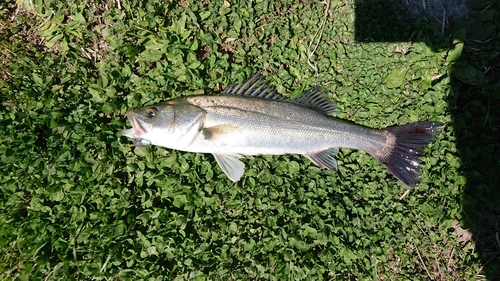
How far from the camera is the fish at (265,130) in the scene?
10.3 ft

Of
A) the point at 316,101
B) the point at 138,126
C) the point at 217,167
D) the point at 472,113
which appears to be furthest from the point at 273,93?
the point at 472,113

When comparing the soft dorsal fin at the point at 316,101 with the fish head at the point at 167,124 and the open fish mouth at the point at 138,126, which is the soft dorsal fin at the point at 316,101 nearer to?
the fish head at the point at 167,124

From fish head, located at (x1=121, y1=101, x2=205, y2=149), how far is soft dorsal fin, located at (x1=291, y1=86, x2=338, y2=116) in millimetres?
1069

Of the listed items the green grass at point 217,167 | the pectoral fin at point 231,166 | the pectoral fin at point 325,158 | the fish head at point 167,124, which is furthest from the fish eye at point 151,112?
the pectoral fin at point 325,158

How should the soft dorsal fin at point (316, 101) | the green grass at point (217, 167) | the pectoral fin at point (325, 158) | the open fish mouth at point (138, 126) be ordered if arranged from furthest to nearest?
the soft dorsal fin at point (316, 101) < the pectoral fin at point (325, 158) < the green grass at point (217, 167) < the open fish mouth at point (138, 126)

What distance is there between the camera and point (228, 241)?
3355 millimetres

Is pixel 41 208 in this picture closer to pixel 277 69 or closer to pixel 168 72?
pixel 168 72

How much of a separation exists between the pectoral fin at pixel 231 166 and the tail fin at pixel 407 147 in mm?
1449

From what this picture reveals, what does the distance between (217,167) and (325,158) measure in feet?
3.69

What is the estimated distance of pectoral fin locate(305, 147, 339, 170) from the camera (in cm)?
340

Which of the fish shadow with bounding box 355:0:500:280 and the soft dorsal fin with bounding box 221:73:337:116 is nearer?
the soft dorsal fin with bounding box 221:73:337:116

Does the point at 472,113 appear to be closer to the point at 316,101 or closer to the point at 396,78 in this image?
the point at 396,78

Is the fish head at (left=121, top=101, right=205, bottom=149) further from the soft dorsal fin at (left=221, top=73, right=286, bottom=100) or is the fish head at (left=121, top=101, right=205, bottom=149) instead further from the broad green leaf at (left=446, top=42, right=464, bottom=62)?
the broad green leaf at (left=446, top=42, right=464, bottom=62)

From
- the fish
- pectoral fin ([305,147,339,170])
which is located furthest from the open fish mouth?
pectoral fin ([305,147,339,170])
